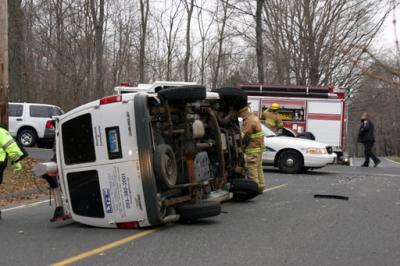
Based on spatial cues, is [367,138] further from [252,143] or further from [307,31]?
[307,31]

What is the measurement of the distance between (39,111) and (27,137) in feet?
3.54

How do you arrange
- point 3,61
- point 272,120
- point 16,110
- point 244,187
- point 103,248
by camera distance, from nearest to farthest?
1. point 103,248
2. point 244,187
3. point 3,61
4. point 272,120
5. point 16,110

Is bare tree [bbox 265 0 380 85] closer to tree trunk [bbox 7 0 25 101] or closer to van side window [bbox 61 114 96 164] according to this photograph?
tree trunk [bbox 7 0 25 101]

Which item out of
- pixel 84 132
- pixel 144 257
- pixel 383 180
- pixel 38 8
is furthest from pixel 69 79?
pixel 144 257

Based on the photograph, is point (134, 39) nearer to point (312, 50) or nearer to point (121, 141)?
point (312, 50)

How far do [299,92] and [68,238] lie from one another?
1587cm

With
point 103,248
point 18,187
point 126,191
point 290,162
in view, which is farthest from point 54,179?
point 290,162

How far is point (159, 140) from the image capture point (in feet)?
24.5

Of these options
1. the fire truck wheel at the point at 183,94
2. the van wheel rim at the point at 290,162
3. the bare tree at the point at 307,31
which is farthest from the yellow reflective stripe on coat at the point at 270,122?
the bare tree at the point at 307,31

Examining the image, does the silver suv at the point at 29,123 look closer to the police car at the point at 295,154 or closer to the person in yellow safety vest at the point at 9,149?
the police car at the point at 295,154

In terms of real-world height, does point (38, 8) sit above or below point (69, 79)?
above

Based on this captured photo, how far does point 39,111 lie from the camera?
21.4 meters

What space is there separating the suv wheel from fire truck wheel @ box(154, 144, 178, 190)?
49.2 feet

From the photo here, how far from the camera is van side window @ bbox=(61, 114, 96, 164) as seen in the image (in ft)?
24.0
